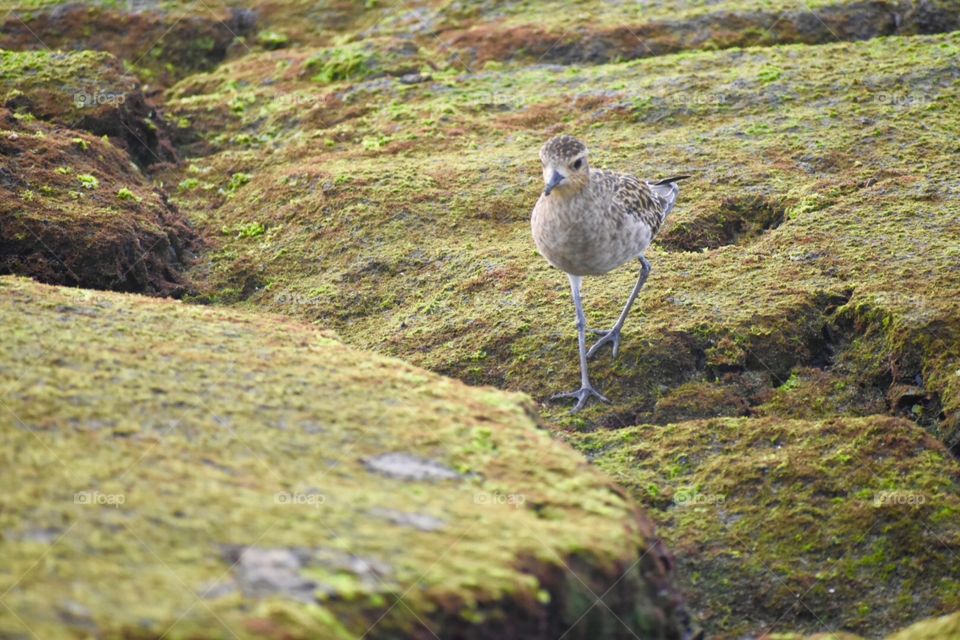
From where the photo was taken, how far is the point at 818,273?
1112 cm

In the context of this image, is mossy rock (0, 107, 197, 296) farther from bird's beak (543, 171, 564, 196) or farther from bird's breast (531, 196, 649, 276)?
bird's beak (543, 171, 564, 196)

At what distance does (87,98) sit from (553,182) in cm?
871

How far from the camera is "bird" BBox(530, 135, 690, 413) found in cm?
997

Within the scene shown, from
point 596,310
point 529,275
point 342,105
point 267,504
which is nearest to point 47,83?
point 342,105

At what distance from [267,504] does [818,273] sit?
290 inches

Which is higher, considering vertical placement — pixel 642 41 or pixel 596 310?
pixel 642 41

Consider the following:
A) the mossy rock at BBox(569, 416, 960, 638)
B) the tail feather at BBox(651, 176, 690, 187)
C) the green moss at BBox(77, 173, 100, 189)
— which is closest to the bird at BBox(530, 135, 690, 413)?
the tail feather at BBox(651, 176, 690, 187)

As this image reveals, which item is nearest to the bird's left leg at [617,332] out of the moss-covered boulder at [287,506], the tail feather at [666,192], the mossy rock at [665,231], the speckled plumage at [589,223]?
the mossy rock at [665,231]

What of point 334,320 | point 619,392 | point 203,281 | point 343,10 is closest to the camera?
point 619,392

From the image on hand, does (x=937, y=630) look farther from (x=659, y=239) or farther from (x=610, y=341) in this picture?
(x=659, y=239)

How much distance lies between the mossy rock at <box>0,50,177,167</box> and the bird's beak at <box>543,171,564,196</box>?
26.9ft

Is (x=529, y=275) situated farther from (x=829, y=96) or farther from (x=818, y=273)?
(x=829, y=96)

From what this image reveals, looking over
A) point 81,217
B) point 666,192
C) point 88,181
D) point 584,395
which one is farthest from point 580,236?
point 88,181

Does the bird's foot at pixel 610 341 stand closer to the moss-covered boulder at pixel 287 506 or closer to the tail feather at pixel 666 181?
the tail feather at pixel 666 181
